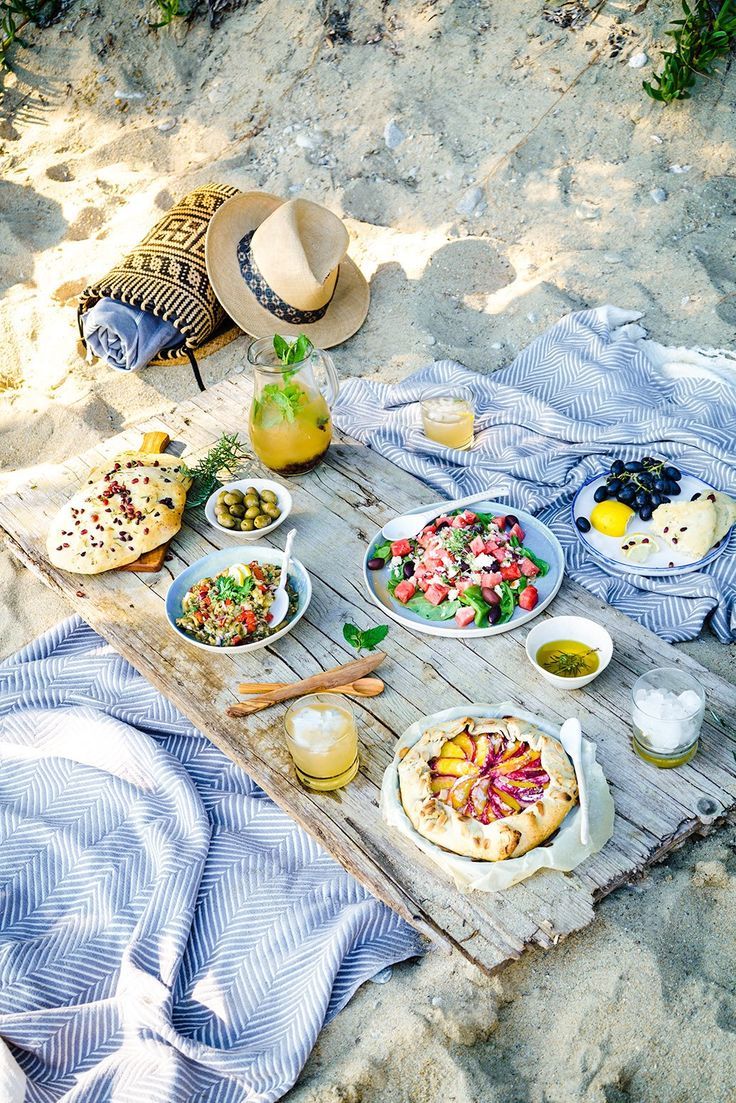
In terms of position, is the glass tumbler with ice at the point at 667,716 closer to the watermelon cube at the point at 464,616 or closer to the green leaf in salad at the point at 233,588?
the watermelon cube at the point at 464,616

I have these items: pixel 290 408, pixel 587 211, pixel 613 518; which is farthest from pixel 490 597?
pixel 587 211

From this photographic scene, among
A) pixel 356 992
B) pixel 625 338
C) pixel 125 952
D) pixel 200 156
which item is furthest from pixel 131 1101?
pixel 200 156

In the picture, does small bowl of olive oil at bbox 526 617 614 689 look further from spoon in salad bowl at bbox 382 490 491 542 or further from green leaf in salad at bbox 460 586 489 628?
spoon in salad bowl at bbox 382 490 491 542

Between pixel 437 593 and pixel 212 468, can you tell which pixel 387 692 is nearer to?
pixel 437 593

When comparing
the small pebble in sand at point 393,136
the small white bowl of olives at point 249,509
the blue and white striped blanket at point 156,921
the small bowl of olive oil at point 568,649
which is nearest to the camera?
the blue and white striped blanket at point 156,921

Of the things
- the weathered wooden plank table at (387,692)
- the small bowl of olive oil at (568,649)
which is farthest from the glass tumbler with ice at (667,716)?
the small bowl of olive oil at (568,649)

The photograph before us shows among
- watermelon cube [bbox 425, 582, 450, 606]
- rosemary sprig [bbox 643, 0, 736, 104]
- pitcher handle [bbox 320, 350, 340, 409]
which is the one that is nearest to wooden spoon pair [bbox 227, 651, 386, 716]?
watermelon cube [bbox 425, 582, 450, 606]

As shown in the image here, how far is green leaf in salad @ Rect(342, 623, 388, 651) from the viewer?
267 cm

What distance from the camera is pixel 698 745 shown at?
241 centimetres

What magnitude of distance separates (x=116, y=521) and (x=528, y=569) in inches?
48.3

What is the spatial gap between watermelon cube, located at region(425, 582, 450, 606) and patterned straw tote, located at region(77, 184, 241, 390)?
2374mm

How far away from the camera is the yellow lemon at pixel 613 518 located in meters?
3.26

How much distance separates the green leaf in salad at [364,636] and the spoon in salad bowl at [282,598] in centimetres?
20

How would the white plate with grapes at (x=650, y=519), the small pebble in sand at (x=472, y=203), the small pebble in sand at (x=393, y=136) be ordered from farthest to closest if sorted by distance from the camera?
the small pebble in sand at (x=393, y=136), the small pebble in sand at (x=472, y=203), the white plate with grapes at (x=650, y=519)
